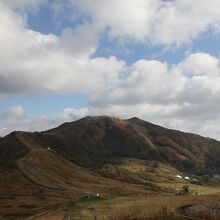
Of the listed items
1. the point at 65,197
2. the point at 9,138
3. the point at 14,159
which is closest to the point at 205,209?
the point at 65,197

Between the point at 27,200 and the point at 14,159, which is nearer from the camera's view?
the point at 27,200

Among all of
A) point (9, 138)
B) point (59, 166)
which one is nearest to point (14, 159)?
point (59, 166)

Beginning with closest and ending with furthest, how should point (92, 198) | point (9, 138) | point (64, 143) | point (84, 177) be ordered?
point (92, 198) < point (84, 177) < point (9, 138) < point (64, 143)

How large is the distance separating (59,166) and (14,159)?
11.5 m

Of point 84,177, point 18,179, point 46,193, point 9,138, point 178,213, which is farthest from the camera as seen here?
point 9,138

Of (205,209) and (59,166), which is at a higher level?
(59,166)

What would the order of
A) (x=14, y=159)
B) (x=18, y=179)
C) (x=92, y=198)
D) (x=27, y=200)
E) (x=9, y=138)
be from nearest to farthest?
1. (x=92, y=198)
2. (x=27, y=200)
3. (x=18, y=179)
4. (x=14, y=159)
5. (x=9, y=138)

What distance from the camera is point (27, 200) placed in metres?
82.8

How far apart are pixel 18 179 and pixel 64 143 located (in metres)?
85.0

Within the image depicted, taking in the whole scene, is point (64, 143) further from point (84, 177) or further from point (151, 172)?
point (84, 177)

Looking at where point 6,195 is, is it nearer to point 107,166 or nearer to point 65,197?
point 65,197

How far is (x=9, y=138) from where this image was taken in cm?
15075

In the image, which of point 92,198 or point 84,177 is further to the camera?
point 84,177

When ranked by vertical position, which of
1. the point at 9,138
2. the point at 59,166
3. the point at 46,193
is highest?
the point at 9,138
